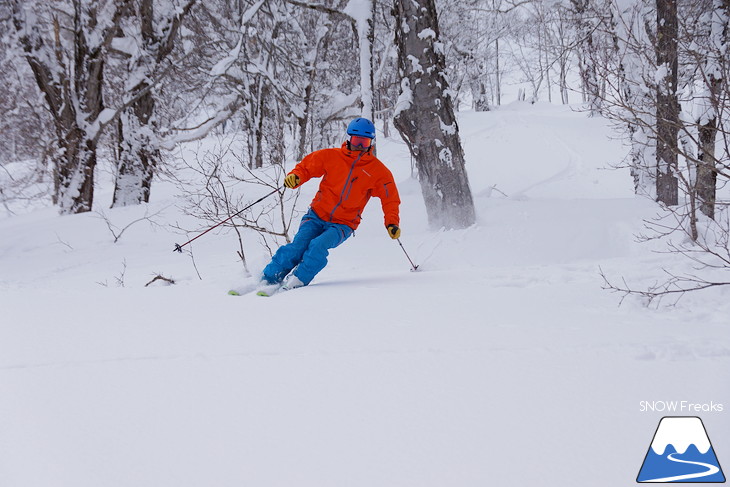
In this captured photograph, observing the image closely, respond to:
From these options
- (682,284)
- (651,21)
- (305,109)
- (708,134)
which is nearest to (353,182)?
(682,284)

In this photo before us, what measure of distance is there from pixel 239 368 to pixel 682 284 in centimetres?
261

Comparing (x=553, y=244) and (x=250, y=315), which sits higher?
(x=250, y=315)

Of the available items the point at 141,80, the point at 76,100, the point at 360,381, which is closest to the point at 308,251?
the point at 360,381

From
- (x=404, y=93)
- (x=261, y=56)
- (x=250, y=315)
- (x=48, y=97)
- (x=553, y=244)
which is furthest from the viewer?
(x=261, y=56)

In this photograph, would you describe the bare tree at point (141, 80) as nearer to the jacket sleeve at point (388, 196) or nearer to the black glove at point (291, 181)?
the black glove at point (291, 181)

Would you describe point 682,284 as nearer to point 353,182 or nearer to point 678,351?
point 678,351

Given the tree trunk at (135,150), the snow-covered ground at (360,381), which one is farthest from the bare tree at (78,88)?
the snow-covered ground at (360,381)

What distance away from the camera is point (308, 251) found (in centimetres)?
405

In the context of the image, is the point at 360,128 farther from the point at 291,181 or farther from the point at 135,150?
the point at 135,150

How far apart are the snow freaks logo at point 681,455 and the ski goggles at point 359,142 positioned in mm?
3128

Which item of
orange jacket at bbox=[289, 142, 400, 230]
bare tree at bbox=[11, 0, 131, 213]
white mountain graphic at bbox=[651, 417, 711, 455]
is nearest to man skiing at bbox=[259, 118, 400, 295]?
orange jacket at bbox=[289, 142, 400, 230]

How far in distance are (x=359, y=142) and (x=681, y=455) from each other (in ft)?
10.7

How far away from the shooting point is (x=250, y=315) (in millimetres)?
2744

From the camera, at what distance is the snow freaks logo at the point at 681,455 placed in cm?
134
